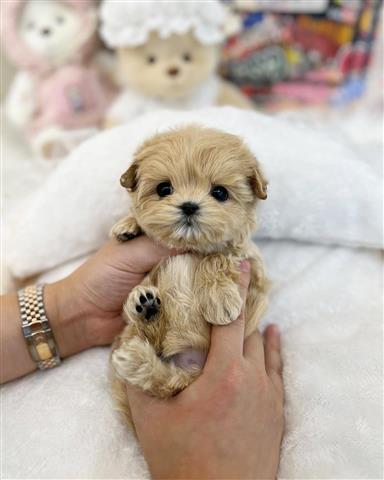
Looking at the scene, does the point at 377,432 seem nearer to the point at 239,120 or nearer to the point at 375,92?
the point at 239,120

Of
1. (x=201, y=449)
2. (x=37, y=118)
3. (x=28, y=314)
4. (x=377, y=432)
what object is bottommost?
(x=377, y=432)

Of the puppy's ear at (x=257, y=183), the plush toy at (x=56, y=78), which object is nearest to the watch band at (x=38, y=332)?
the puppy's ear at (x=257, y=183)

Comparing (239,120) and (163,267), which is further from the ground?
(239,120)

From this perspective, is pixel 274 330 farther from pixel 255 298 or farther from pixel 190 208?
pixel 190 208

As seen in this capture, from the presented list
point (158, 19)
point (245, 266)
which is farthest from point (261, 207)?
point (158, 19)

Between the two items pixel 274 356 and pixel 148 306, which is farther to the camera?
pixel 274 356

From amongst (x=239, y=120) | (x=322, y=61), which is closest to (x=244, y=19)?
(x=322, y=61)
